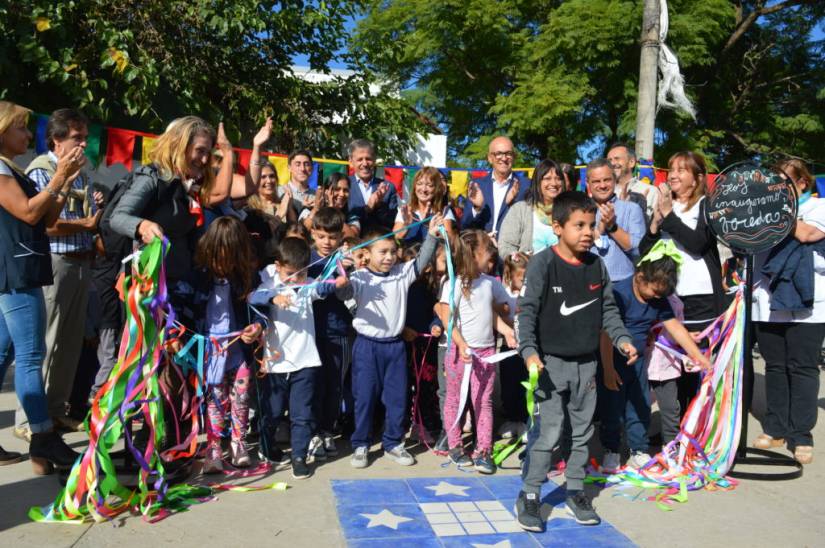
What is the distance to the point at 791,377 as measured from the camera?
194 inches

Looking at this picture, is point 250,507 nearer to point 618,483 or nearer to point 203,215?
point 203,215

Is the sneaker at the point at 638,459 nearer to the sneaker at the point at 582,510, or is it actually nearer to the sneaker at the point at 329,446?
the sneaker at the point at 582,510

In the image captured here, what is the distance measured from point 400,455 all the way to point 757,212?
2825 millimetres

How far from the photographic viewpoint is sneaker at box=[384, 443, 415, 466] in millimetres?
4449

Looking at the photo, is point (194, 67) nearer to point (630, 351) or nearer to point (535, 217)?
point (535, 217)

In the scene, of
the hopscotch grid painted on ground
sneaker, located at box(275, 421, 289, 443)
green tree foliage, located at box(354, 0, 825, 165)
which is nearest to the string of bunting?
sneaker, located at box(275, 421, 289, 443)

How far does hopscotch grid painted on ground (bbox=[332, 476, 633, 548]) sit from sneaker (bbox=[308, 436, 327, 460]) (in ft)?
1.46

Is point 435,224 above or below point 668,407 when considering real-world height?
above

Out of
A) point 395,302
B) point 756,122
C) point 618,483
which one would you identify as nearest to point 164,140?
point 395,302

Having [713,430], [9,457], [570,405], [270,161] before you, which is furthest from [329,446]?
[270,161]

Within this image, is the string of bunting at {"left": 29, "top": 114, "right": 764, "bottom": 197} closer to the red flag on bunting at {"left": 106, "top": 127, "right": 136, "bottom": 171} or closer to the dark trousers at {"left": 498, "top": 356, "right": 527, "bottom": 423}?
the red flag on bunting at {"left": 106, "top": 127, "right": 136, "bottom": 171}

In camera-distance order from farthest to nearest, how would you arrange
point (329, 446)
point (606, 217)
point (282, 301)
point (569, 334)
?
1. point (329, 446)
2. point (606, 217)
3. point (282, 301)
4. point (569, 334)

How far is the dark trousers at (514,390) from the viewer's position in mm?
5074

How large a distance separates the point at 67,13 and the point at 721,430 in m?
8.40
